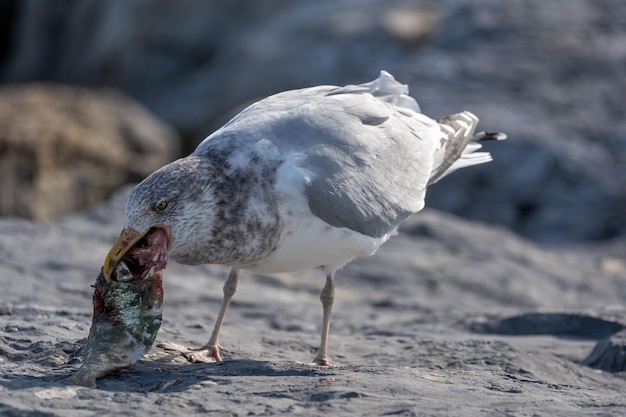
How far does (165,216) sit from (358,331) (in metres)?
2.48

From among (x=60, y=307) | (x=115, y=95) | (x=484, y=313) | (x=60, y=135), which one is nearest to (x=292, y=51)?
(x=115, y=95)

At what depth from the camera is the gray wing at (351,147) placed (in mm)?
5680

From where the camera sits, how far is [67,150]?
474 inches

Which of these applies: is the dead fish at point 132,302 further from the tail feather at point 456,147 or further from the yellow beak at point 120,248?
the tail feather at point 456,147

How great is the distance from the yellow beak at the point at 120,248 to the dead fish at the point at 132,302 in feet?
0.07

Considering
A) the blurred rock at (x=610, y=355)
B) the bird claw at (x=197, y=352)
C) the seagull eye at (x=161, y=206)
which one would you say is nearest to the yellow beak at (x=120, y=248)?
the seagull eye at (x=161, y=206)

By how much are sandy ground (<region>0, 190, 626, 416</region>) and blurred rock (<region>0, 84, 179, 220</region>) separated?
1.92 m

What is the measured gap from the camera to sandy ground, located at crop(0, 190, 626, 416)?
439 centimetres

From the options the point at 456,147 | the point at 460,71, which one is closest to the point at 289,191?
the point at 456,147

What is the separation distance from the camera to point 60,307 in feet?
21.6

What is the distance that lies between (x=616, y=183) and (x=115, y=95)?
287 inches

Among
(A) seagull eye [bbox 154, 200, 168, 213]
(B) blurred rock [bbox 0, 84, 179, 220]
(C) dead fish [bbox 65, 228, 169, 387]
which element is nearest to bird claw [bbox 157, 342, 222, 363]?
(C) dead fish [bbox 65, 228, 169, 387]

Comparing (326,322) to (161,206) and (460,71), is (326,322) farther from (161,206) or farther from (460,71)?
(460,71)

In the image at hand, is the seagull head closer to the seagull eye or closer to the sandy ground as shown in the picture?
the seagull eye
